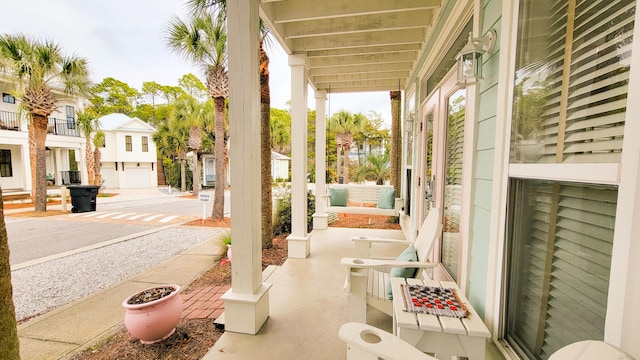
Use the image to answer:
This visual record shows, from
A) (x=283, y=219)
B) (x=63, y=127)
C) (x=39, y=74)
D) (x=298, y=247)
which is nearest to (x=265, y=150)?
(x=298, y=247)

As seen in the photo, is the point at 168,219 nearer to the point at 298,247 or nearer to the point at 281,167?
the point at 298,247

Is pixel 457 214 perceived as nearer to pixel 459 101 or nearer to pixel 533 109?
pixel 459 101

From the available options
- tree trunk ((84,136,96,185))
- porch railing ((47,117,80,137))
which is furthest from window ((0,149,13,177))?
tree trunk ((84,136,96,185))

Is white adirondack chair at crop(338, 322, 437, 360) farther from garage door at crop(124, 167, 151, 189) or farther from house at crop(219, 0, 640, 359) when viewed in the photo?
garage door at crop(124, 167, 151, 189)

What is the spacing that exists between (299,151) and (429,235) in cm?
212

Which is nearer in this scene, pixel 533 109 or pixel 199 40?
pixel 533 109

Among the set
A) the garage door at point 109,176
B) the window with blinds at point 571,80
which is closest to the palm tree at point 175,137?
the garage door at point 109,176

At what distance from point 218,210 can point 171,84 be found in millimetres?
24462

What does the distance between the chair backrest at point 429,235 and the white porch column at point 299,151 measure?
182 cm

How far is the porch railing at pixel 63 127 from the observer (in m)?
13.6

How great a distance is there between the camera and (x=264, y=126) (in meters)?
3.82

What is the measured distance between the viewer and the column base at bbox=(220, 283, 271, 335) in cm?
197

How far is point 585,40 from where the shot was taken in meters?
0.77

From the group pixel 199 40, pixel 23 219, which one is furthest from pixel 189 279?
pixel 23 219
